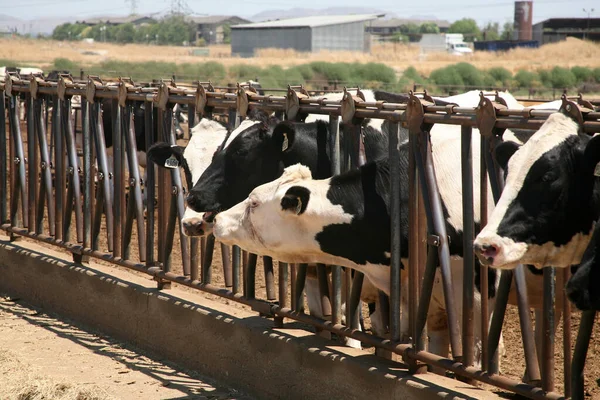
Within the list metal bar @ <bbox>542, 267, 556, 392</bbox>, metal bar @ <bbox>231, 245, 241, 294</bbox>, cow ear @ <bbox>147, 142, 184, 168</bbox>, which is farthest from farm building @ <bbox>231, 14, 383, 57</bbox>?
metal bar @ <bbox>542, 267, 556, 392</bbox>

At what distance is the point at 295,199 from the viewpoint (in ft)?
15.5

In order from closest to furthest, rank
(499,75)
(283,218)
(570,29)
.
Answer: (283,218) → (499,75) → (570,29)

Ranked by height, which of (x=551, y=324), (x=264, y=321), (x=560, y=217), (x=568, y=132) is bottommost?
(x=264, y=321)

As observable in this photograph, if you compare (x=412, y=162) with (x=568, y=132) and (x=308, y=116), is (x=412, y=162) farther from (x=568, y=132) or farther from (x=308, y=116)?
(x=308, y=116)

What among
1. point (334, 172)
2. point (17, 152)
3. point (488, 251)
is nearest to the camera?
point (488, 251)

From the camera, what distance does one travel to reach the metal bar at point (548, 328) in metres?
3.99

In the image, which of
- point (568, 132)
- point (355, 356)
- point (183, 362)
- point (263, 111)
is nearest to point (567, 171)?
point (568, 132)

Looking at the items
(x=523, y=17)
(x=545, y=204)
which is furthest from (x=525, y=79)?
(x=523, y=17)

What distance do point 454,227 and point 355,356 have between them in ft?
2.92

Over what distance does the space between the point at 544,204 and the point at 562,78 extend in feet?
141

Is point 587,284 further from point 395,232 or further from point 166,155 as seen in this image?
point 166,155

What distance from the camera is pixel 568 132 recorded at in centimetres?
355

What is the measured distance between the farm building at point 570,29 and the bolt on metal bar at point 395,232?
219ft

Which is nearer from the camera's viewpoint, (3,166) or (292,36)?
(3,166)
